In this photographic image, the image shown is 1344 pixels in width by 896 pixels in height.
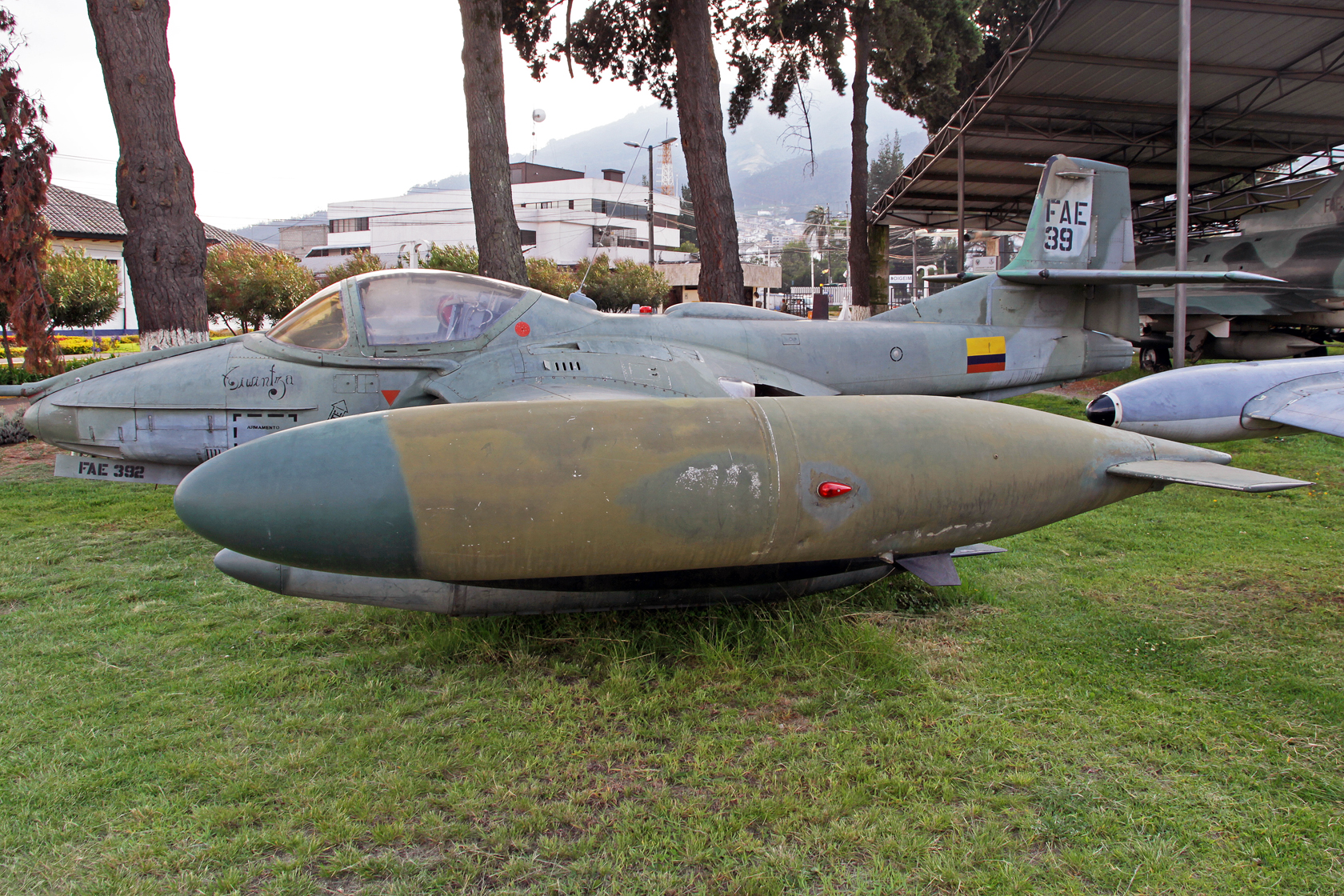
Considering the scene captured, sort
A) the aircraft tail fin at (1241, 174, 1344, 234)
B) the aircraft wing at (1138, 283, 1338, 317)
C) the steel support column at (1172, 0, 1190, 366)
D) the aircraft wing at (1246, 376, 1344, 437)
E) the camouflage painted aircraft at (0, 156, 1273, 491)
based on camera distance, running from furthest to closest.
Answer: the aircraft tail fin at (1241, 174, 1344, 234), the aircraft wing at (1138, 283, 1338, 317), the steel support column at (1172, 0, 1190, 366), the camouflage painted aircraft at (0, 156, 1273, 491), the aircraft wing at (1246, 376, 1344, 437)

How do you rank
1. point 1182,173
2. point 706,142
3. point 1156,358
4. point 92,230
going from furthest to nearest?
1. point 92,230
2. point 1156,358
3. point 706,142
4. point 1182,173

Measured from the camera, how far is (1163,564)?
208 inches

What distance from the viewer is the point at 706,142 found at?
42.7 feet

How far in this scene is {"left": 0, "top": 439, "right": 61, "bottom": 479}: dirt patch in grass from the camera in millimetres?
8508

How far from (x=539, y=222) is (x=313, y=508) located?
69.4 m

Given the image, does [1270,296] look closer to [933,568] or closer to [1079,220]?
[1079,220]

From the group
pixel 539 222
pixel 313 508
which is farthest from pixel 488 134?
pixel 539 222

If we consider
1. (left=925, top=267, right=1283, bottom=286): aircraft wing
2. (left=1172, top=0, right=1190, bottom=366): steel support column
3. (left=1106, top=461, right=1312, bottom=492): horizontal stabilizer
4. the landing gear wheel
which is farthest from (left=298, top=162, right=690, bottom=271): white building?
(left=1106, top=461, right=1312, bottom=492): horizontal stabilizer

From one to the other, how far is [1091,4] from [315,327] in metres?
15.2

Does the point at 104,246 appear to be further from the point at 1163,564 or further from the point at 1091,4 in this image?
the point at 1163,564

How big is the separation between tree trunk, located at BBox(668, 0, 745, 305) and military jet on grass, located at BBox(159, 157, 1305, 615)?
9785mm

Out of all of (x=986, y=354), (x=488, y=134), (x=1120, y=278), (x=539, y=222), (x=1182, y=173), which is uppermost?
(x=539, y=222)

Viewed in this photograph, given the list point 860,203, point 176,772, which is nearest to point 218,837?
point 176,772

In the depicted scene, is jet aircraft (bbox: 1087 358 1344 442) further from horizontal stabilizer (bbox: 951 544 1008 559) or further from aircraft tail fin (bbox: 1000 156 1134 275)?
aircraft tail fin (bbox: 1000 156 1134 275)
